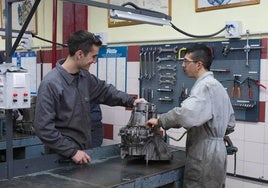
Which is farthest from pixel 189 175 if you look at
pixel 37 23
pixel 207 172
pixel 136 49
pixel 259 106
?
pixel 37 23

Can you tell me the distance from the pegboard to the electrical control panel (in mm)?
1745

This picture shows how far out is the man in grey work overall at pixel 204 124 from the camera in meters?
2.13

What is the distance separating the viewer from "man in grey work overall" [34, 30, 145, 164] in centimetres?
206

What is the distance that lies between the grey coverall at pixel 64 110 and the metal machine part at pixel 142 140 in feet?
0.86

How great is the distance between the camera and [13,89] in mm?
1908

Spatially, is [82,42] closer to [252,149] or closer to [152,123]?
[152,123]

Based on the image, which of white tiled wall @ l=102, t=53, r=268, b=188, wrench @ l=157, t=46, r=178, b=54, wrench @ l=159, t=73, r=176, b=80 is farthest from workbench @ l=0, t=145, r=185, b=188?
wrench @ l=157, t=46, r=178, b=54

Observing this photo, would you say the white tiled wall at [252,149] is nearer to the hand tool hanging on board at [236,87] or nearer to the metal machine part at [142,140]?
the hand tool hanging on board at [236,87]

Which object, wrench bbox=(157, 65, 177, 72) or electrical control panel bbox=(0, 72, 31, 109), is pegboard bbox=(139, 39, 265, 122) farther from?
electrical control panel bbox=(0, 72, 31, 109)

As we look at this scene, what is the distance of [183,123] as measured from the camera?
82.9 inches

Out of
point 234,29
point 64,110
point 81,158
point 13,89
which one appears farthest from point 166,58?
point 13,89

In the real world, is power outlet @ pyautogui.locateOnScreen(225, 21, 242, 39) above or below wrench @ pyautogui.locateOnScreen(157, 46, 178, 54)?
above

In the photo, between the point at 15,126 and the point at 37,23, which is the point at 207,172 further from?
the point at 37,23

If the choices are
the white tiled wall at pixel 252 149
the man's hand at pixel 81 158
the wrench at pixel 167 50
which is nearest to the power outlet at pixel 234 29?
the white tiled wall at pixel 252 149
